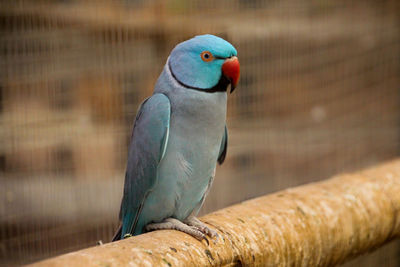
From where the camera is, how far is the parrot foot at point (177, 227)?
67 cm

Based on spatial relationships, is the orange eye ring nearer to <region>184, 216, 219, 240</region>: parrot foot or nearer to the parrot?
the parrot

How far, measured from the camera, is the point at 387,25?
61.6 inches

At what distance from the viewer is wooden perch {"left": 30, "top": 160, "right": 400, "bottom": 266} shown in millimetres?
584

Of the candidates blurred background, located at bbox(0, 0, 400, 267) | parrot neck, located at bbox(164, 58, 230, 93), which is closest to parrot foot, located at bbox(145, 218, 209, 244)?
parrot neck, located at bbox(164, 58, 230, 93)

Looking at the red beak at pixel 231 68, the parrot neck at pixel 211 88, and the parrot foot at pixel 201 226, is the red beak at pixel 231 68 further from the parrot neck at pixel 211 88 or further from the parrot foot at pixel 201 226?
the parrot foot at pixel 201 226

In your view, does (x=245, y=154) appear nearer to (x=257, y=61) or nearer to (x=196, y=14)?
(x=257, y=61)

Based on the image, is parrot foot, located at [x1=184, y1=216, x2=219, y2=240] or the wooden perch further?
parrot foot, located at [x1=184, y1=216, x2=219, y2=240]

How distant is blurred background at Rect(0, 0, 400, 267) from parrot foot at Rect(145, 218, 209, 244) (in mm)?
400

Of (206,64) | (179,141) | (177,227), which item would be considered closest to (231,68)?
(206,64)

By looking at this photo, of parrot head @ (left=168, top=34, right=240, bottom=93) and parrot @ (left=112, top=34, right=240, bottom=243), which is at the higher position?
parrot head @ (left=168, top=34, right=240, bottom=93)

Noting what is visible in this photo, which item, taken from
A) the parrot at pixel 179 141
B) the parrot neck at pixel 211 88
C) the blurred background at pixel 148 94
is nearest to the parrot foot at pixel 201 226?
the parrot at pixel 179 141

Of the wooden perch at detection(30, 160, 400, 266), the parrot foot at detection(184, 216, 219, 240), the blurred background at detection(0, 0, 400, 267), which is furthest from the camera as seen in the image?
the blurred background at detection(0, 0, 400, 267)

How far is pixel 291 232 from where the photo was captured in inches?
30.8

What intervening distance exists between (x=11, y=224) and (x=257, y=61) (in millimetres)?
740
